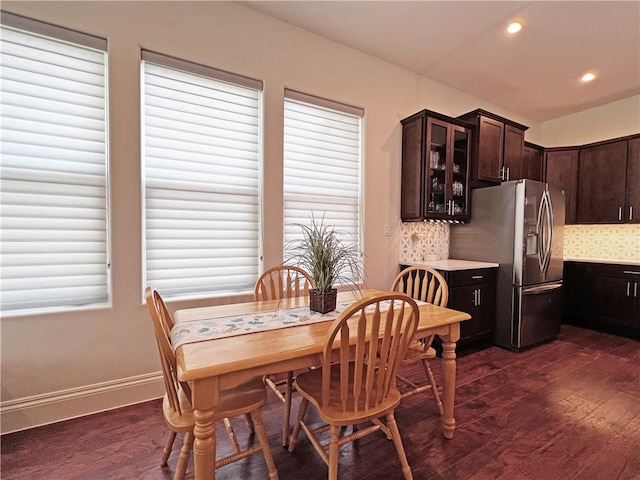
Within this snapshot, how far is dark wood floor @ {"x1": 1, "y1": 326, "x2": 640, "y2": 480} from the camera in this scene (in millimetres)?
1472

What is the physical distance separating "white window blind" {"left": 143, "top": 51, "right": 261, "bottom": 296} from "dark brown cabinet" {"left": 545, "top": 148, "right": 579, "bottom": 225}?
4136mm

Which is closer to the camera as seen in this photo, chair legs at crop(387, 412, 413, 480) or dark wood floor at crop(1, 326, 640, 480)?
chair legs at crop(387, 412, 413, 480)

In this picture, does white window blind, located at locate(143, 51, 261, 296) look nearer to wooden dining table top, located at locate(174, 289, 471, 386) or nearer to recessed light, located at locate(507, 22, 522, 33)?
wooden dining table top, located at locate(174, 289, 471, 386)

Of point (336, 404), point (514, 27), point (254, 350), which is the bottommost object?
point (336, 404)

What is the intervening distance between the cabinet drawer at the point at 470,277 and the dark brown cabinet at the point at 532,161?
1.66 meters

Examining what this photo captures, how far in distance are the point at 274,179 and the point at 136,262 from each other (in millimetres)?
1208

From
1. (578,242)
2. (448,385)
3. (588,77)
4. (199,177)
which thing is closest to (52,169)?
(199,177)

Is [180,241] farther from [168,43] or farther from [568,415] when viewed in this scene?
[568,415]

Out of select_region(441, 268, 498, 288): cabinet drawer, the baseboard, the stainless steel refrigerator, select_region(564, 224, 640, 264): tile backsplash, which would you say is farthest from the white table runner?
select_region(564, 224, 640, 264): tile backsplash

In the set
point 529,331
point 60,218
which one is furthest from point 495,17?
point 60,218

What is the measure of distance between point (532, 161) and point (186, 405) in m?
4.79

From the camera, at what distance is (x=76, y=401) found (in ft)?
6.23

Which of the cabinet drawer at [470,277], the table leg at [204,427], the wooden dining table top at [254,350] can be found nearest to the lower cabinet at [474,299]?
the cabinet drawer at [470,277]

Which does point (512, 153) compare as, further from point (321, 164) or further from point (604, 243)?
point (321, 164)
